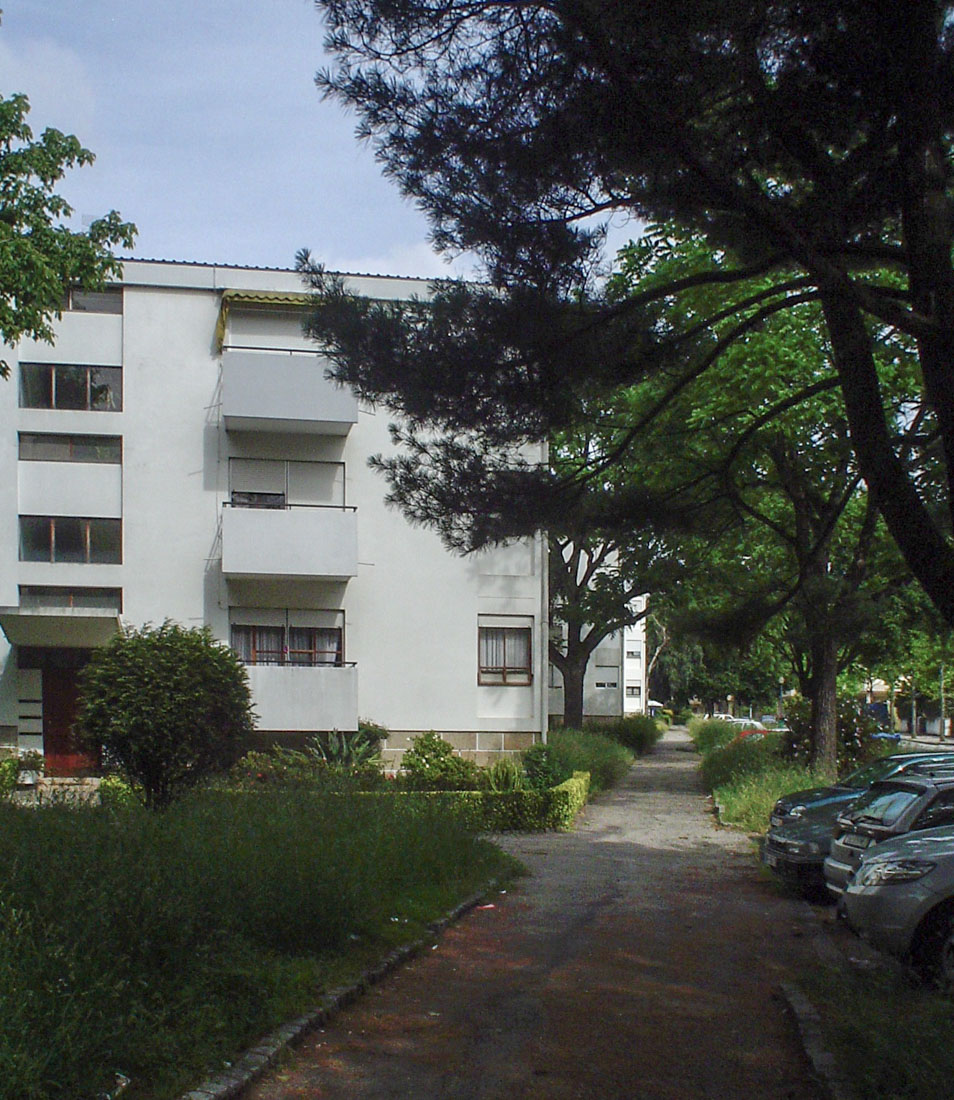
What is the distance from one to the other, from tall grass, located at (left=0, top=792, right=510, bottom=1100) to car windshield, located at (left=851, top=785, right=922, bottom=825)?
14.7 feet

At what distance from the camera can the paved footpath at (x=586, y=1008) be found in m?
6.67

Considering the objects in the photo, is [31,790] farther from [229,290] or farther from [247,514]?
[229,290]

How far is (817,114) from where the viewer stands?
775 centimetres

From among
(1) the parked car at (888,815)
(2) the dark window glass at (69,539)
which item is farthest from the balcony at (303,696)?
(1) the parked car at (888,815)

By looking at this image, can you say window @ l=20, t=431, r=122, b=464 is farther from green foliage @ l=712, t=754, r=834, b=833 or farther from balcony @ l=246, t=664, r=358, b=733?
green foliage @ l=712, t=754, r=834, b=833

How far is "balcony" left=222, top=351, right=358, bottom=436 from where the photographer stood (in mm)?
26875

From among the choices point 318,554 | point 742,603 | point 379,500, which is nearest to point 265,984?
point 742,603

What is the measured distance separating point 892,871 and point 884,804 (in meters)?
3.34

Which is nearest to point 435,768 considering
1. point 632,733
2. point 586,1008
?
point 586,1008

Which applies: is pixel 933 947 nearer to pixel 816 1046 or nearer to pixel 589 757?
pixel 816 1046

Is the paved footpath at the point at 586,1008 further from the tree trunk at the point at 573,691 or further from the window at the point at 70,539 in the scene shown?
the tree trunk at the point at 573,691

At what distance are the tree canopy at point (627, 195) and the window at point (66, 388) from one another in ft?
65.3

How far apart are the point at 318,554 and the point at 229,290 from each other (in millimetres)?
6208

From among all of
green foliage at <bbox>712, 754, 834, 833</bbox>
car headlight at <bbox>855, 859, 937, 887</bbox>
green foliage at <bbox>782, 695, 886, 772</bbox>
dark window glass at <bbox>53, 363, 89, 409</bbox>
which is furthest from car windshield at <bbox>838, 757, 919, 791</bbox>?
dark window glass at <bbox>53, 363, 89, 409</bbox>
